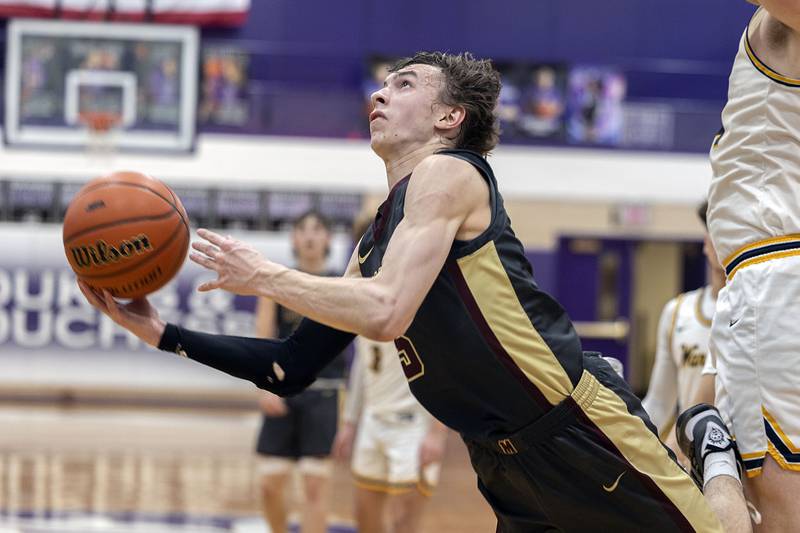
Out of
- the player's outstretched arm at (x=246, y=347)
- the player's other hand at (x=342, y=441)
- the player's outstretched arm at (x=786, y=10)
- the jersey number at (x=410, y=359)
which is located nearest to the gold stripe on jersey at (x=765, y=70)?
the player's outstretched arm at (x=786, y=10)

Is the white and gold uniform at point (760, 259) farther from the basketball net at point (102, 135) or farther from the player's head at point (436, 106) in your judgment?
the basketball net at point (102, 135)

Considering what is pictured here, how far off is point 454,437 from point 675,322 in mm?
8055

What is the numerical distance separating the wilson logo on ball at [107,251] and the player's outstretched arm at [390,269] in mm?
319

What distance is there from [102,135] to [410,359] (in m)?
11.6

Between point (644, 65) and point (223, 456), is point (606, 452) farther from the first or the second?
point (644, 65)

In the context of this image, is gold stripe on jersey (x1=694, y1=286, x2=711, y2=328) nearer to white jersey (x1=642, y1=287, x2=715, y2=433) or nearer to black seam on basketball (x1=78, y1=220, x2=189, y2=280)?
white jersey (x1=642, y1=287, x2=715, y2=433)

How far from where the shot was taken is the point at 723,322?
2.76 meters

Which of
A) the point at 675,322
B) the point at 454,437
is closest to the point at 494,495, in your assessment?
the point at 675,322

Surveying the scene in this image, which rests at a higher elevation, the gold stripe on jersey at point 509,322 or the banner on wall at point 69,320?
the gold stripe on jersey at point 509,322

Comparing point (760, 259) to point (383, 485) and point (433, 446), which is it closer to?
point (433, 446)

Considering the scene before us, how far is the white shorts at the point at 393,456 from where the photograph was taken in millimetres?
5348

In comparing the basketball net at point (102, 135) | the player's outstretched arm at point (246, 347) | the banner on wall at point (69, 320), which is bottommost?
the banner on wall at point (69, 320)

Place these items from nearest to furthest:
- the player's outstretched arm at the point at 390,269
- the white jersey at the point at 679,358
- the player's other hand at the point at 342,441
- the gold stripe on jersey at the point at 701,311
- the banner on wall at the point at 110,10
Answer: the player's outstretched arm at the point at 390,269 < the white jersey at the point at 679,358 < the gold stripe on jersey at the point at 701,311 < the player's other hand at the point at 342,441 < the banner on wall at the point at 110,10

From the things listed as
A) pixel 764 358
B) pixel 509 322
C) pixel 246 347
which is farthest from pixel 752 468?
pixel 246 347
